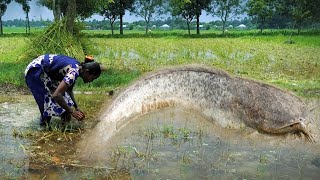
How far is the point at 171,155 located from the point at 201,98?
158 cm

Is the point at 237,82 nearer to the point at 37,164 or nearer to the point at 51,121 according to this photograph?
the point at 37,164

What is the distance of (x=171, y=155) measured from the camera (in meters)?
5.07

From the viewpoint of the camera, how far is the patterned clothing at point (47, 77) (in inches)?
222

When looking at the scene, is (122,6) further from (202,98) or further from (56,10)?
(202,98)

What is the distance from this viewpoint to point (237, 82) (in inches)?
142

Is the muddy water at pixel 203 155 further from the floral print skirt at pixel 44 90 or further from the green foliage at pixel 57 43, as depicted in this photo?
the green foliage at pixel 57 43

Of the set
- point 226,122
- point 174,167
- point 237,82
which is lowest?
point 174,167

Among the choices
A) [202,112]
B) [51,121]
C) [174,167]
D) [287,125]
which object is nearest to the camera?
[287,125]

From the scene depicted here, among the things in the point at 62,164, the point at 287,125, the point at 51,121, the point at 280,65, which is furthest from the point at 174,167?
the point at 280,65

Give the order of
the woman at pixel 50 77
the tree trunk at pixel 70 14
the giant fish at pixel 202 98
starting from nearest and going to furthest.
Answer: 1. the giant fish at pixel 202 98
2. the woman at pixel 50 77
3. the tree trunk at pixel 70 14

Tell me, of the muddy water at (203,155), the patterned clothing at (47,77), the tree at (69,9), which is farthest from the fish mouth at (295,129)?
the tree at (69,9)

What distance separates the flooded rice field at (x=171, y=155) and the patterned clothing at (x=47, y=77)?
0.32 m

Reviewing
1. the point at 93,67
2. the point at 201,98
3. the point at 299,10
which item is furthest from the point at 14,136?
the point at 299,10

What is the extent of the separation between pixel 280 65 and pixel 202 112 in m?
12.6
